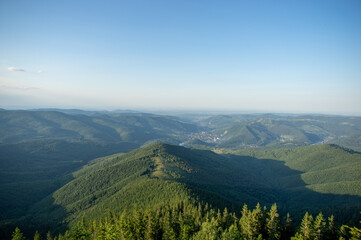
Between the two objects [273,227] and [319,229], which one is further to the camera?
[273,227]

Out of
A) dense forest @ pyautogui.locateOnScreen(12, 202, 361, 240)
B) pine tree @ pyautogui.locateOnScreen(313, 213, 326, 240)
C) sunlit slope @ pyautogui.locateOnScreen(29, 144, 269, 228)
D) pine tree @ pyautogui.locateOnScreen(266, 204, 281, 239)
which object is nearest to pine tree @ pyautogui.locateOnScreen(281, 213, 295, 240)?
dense forest @ pyautogui.locateOnScreen(12, 202, 361, 240)

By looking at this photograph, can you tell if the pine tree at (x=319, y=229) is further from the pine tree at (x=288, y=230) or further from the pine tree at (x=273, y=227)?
the pine tree at (x=273, y=227)

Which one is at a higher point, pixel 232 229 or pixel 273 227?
pixel 232 229

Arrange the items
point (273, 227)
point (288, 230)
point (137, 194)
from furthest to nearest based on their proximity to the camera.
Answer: point (137, 194) → point (288, 230) → point (273, 227)

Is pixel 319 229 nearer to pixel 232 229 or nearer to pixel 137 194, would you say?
pixel 232 229

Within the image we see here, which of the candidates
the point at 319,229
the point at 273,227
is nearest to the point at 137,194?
the point at 273,227

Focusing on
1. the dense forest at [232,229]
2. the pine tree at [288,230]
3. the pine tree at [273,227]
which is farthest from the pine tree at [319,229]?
the pine tree at [273,227]

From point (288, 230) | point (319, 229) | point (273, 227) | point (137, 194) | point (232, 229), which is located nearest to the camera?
point (319, 229)

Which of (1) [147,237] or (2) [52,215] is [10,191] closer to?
(2) [52,215]

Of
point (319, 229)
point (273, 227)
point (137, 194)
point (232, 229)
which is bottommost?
point (137, 194)

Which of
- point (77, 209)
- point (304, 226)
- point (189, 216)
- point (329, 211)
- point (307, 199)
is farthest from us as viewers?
point (307, 199)

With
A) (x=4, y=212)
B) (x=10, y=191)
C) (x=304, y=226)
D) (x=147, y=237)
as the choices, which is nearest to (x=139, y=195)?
(x=147, y=237)
